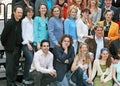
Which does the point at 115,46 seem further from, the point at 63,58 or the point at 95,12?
the point at 63,58

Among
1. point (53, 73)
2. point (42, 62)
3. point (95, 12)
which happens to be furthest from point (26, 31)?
point (95, 12)

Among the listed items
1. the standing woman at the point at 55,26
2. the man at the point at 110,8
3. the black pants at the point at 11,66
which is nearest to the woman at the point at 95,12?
the man at the point at 110,8

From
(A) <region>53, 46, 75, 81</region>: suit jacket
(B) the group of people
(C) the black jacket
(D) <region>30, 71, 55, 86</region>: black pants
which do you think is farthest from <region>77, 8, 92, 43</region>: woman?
(C) the black jacket

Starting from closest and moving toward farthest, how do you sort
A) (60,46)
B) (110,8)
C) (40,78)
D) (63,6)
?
1. (40,78)
2. (60,46)
3. (63,6)
4. (110,8)

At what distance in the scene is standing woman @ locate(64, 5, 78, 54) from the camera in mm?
9219

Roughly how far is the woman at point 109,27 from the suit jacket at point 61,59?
3.33 feet

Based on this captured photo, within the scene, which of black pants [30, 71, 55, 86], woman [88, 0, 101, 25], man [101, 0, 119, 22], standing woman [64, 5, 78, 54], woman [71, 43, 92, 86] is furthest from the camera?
man [101, 0, 119, 22]

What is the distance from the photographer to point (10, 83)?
29.2ft

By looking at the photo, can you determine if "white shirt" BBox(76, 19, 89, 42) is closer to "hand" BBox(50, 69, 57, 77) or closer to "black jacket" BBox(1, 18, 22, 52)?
"hand" BBox(50, 69, 57, 77)

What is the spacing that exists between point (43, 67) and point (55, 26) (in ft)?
3.18

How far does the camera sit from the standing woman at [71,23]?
922cm

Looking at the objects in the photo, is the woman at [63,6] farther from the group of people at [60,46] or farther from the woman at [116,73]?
the woman at [116,73]

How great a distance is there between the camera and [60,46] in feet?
29.4

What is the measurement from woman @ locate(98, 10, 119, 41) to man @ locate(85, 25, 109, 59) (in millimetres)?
196
